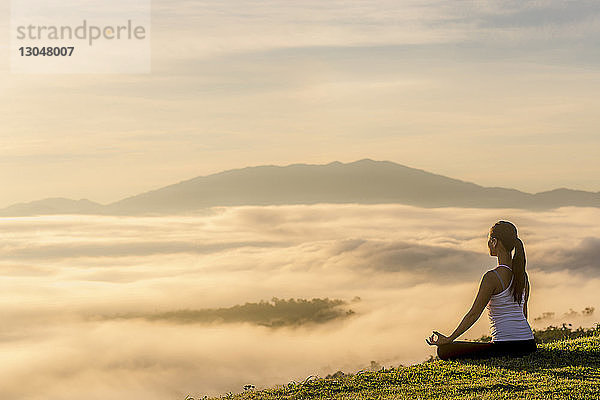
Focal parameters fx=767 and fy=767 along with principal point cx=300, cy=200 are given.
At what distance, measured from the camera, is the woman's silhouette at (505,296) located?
14.8 metres

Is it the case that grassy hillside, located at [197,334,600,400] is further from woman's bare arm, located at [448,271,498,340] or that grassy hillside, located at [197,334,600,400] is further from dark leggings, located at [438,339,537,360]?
woman's bare arm, located at [448,271,498,340]

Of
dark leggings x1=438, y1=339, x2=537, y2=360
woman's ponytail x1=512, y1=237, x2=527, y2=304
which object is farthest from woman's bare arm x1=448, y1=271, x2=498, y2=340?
dark leggings x1=438, y1=339, x2=537, y2=360

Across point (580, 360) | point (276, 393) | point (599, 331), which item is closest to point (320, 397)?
point (276, 393)

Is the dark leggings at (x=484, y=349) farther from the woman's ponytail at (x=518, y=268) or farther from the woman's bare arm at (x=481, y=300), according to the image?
the woman's ponytail at (x=518, y=268)

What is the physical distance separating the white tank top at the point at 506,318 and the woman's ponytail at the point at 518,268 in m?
0.11

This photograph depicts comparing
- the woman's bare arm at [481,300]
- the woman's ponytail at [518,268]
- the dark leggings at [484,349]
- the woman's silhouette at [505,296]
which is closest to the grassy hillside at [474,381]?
the dark leggings at [484,349]

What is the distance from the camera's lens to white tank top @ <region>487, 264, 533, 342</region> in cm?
1497

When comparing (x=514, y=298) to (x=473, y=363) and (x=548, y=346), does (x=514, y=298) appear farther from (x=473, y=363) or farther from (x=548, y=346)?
(x=548, y=346)

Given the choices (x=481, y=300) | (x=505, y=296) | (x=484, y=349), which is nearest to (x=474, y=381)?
(x=484, y=349)

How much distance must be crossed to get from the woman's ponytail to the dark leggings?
1262 millimetres

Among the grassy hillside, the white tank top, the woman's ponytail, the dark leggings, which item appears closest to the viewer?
the grassy hillside

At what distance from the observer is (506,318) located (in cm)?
1513

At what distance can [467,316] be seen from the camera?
14.9 metres

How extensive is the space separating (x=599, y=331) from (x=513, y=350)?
584 cm
